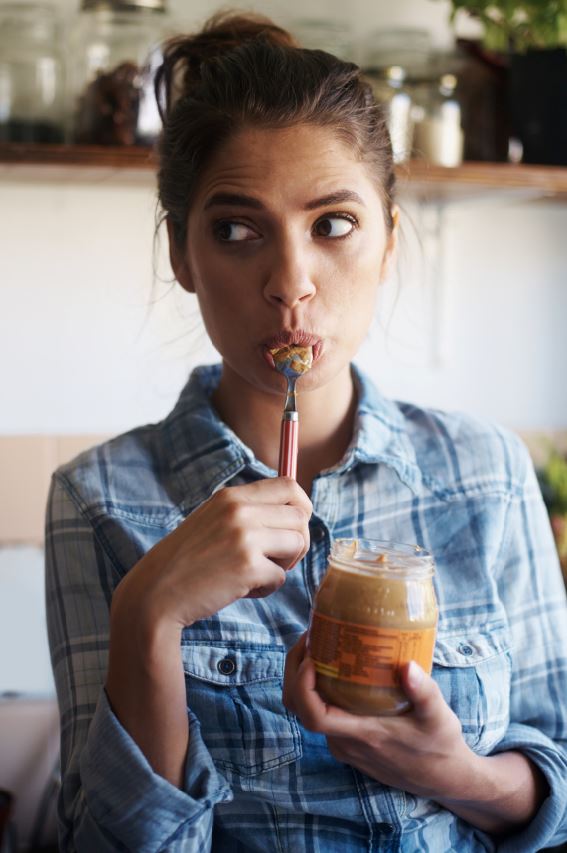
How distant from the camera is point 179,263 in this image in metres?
1.22

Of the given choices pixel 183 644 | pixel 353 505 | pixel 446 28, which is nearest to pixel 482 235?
pixel 446 28

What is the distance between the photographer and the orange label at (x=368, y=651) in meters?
0.81

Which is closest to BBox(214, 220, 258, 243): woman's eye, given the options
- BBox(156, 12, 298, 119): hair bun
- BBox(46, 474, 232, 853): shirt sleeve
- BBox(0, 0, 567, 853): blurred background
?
BBox(156, 12, 298, 119): hair bun

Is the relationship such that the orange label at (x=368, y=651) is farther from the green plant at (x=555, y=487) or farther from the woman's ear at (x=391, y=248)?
the green plant at (x=555, y=487)

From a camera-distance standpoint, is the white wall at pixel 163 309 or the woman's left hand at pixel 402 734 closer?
the woman's left hand at pixel 402 734

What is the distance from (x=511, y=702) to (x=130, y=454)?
19.6 inches

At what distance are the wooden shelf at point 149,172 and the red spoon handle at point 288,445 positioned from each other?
0.91 meters

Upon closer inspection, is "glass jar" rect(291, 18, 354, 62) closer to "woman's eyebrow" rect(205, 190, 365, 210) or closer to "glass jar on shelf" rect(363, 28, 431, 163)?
"glass jar on shelf" rect(363, 28, 431, 163)

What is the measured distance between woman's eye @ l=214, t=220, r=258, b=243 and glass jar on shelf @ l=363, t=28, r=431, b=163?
33.9 inches

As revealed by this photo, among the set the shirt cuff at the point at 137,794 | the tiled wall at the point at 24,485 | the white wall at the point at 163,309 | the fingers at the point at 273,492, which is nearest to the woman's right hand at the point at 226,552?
the fingers at the point at 273,492

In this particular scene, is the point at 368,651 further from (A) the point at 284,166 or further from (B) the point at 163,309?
(B) the point at 163,309

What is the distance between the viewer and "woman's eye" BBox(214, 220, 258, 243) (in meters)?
1.07

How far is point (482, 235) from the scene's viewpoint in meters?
2.36

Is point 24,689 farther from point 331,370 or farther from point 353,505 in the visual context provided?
point 331,370
